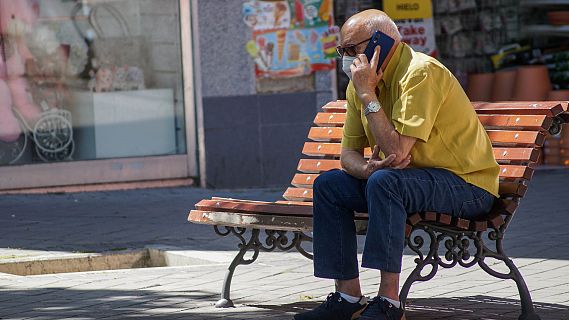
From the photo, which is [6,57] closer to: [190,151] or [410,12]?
[190,151]

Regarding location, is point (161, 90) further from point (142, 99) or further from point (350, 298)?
point (350, 298)

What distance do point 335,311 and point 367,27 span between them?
3.72 feet

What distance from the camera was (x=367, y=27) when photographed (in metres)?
5.03

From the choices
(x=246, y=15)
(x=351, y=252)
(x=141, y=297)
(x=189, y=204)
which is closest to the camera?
(x=351, y=252)

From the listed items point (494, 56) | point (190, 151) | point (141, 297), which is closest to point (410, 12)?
point (494, 56)

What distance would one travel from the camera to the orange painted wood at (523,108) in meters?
5.30

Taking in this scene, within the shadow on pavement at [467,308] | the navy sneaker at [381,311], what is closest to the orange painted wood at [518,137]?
the shadow on pavement at [467,308]

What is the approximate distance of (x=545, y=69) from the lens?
39.4ft

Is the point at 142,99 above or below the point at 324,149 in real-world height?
below

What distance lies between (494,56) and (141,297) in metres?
7.25

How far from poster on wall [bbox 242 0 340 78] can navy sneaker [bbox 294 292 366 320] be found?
6109 millimetres

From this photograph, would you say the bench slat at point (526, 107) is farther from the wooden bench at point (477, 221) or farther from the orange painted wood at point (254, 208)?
the orange painted wood at point (254, 208)

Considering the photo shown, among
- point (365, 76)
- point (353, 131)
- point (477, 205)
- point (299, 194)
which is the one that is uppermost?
point (365, 76)

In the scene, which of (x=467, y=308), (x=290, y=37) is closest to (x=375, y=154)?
(x=467, y=308)
